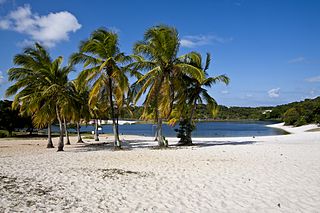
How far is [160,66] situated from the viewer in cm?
1786

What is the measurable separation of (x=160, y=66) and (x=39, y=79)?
26.2 ft

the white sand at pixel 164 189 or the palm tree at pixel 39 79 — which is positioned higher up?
the palm tree at pixel 39 79

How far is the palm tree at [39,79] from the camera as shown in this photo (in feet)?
59.0

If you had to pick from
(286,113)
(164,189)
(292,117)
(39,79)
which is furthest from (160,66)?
(286,113)

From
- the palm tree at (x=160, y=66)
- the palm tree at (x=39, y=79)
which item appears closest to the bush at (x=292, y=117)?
the palm tree at (x=160, y=66)

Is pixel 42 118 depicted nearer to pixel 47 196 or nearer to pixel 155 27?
pixel 155 27

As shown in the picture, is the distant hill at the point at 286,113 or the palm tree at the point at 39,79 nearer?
the palm tree at the point at 39,79

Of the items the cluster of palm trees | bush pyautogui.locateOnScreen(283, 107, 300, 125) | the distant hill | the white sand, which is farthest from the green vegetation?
bush pyautogui.locateOnScreen(283, 107, 300, 125)

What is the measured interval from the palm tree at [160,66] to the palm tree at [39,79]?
16.5ft

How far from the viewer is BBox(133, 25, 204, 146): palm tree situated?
Answer: 17.6 meters

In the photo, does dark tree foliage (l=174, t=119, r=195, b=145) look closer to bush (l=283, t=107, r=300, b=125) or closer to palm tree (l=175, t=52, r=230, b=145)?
palm tree (l=175, t=52, r=230, b=145)

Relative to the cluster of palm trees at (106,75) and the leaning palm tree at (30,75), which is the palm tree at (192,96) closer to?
the cluster of palm trees at (106,75)

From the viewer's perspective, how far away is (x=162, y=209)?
5.89 meters

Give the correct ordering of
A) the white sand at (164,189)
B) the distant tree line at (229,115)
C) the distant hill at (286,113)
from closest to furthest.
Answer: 1. the white sand at (164,189)
2. the distant tree line at (229,115)
3. the distant hill at (286,113)
